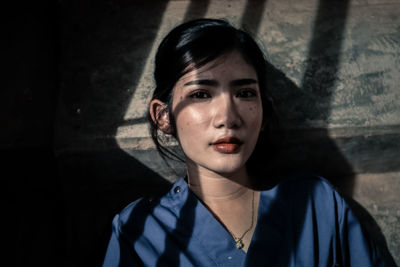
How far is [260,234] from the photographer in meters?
1.21

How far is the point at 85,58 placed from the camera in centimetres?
164

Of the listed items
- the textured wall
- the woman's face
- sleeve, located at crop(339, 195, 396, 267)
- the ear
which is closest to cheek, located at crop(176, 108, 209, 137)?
the woman's face

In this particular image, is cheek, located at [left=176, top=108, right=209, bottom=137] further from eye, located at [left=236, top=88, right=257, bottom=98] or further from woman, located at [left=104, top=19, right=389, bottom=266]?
eye, located at [left=236, top=88, right=257, bottom=98]

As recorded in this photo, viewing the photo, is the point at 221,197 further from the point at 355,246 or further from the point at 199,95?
the point at 355,246

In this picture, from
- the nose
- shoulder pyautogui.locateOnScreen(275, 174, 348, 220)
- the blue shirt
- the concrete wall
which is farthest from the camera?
the concrete wall

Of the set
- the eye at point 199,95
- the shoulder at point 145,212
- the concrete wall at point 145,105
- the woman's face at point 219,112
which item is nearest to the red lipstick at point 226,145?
the woman's face at point 219,112

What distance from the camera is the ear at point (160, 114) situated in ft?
4.14

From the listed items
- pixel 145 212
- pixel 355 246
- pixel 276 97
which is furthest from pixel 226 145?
pixel 355 246

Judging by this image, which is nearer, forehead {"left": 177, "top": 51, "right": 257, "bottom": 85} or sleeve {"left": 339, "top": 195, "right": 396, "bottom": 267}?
forehead {"left": 177, "top": 51, "right": 257, "bottom": 85}

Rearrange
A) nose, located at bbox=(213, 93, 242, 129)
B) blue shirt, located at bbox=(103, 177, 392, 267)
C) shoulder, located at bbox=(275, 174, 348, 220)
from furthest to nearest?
shoulder, located at bbox=(275, 174, 348, 220)
blue shirt, located at bbox=(103, 177, 392, 267)
nose, located at bbox=(213, 93, 242, 129)

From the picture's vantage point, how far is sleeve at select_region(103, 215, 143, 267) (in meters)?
1.21

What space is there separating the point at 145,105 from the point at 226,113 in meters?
0.61

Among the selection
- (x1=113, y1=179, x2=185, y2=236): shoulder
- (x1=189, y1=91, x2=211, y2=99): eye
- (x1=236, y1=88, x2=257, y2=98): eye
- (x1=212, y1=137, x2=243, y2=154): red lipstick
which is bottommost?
(x1=113, y1=179, x2=185, y2=236): shoulder

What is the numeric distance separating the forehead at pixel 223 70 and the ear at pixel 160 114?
6.3 inches
